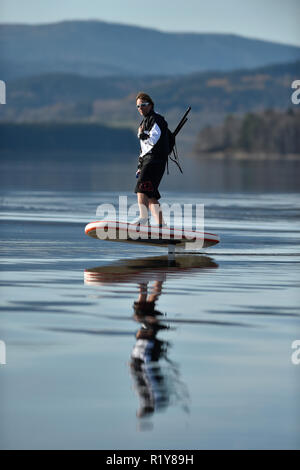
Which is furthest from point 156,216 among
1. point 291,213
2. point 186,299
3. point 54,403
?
point 291,213

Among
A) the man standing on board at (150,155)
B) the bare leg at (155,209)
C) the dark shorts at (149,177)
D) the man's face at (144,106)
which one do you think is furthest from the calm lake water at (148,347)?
the man's face at (144,106)

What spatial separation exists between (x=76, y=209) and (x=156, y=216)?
37.1ft

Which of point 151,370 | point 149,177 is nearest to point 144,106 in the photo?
point 149,177

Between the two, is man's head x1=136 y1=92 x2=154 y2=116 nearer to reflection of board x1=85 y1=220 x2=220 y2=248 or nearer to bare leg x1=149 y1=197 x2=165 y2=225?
bare leg x1=149 y1=197 x2=165 y2=225

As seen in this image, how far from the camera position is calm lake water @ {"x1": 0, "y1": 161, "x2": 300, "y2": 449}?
6168 mm

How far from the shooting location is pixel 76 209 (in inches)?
1062

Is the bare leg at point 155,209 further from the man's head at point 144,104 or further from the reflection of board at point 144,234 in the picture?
the man's head at point 144,104

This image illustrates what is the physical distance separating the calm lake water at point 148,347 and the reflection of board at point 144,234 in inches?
10.4

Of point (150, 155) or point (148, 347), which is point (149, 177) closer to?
point (150, 155)

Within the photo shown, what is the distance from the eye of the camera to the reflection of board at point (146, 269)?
1294cm

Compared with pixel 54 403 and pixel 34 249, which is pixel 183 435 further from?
pixel 34 249

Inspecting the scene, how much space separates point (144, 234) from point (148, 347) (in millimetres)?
7322

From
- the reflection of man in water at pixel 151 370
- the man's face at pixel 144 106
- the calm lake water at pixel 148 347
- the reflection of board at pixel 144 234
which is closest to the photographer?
the calm lake water at pixel 148 347
